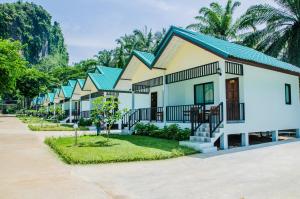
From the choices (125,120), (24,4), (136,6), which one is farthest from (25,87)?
(24,4)

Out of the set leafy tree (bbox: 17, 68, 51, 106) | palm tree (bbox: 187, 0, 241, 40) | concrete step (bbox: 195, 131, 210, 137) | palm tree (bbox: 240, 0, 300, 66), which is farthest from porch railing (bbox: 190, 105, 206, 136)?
leafy tree (bbox: 17, 68, 51, 106)

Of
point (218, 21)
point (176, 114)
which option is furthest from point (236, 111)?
point (218, 21)

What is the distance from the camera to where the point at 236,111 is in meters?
12.1

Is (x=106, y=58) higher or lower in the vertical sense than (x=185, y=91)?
higher

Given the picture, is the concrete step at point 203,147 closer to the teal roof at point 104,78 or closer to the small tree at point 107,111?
the small tree at point 107,111

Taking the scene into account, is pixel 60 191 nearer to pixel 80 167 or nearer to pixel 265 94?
pixel 80 167

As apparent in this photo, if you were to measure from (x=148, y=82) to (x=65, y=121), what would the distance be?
1973 centimetres

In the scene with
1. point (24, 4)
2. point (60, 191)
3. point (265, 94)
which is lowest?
point (60, 191)

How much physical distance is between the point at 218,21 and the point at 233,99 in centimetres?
1765

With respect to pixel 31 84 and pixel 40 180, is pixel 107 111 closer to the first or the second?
pixel 40 180

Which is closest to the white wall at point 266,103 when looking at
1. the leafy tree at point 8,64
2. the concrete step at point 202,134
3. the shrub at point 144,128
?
the concrete step at point 202,134

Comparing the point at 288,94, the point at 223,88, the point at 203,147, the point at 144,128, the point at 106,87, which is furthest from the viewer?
the point at 106,87

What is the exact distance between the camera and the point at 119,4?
14.3 meters

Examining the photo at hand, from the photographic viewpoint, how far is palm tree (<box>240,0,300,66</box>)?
22.5 metres
